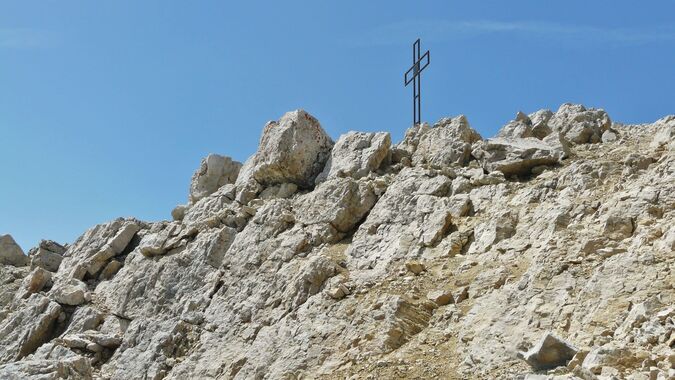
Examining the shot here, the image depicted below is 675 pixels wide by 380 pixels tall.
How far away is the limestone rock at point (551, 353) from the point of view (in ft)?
39.4

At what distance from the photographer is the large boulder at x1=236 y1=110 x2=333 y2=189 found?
28281mm

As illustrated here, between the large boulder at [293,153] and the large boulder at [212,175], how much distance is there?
3.47 m

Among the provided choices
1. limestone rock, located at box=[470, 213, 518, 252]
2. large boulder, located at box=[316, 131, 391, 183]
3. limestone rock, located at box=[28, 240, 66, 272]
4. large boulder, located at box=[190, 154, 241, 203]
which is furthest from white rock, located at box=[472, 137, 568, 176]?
limestone rock, located at box=[28, 240, 66, 272]

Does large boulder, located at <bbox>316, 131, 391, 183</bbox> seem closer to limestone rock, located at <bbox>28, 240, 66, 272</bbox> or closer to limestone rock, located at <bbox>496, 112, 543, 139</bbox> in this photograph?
limestone rock, located at <bbox>496, 112, 543, 139</bbox>

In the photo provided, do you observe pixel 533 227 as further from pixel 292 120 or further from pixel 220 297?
pixel 292 120

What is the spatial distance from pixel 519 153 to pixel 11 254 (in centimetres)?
Result: 2772

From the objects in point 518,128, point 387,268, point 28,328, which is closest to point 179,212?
point 28,328

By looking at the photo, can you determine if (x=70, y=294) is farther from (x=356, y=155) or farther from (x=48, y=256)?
(x=356, y=155)

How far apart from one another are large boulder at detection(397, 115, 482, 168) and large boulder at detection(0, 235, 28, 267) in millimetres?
22115

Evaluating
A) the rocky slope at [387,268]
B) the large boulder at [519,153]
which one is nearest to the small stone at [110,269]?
the rocky slope at [387,268]

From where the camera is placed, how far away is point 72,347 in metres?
23.9

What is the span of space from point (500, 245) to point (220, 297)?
979 centimetres

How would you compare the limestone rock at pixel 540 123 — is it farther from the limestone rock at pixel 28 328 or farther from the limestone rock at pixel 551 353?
the limestone rock at pixel 28 328

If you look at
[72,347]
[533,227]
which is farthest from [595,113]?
[72,347]
